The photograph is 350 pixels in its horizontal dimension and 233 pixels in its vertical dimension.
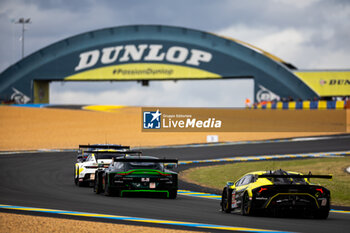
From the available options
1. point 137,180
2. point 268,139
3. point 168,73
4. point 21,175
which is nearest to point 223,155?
point 268,139

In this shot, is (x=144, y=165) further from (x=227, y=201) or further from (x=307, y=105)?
(x=307, y=105)

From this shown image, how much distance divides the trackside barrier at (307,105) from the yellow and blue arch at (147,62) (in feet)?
20.8

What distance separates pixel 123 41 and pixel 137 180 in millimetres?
59514

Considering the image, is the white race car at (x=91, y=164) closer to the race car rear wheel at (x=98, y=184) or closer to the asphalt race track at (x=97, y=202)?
the asphalt race track at (x=97, y=202)

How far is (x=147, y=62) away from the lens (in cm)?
7481

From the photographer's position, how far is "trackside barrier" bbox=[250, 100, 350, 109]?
55.1 meters

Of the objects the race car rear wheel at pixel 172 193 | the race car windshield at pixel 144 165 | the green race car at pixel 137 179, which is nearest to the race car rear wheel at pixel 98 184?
the green race car at pixel 137 179

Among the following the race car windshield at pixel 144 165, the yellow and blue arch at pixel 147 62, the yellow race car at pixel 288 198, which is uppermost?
the yellow and blue arch at pixel 147 62

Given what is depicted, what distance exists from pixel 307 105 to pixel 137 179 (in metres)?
42.3

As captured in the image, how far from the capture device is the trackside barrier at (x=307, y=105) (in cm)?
5514

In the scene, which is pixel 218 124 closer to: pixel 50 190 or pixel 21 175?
pixel 21 175

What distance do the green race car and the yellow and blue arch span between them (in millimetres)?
52798

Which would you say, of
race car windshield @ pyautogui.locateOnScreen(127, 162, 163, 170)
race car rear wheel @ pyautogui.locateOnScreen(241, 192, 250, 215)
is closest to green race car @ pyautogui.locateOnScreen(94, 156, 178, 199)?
race car windshield @ pyautogui.locateOnScreen(127, 162, 163, 170)

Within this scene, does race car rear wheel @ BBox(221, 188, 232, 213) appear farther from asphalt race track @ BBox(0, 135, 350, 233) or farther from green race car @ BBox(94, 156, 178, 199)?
green race car @ BBox(94, 156, 178, 199)
